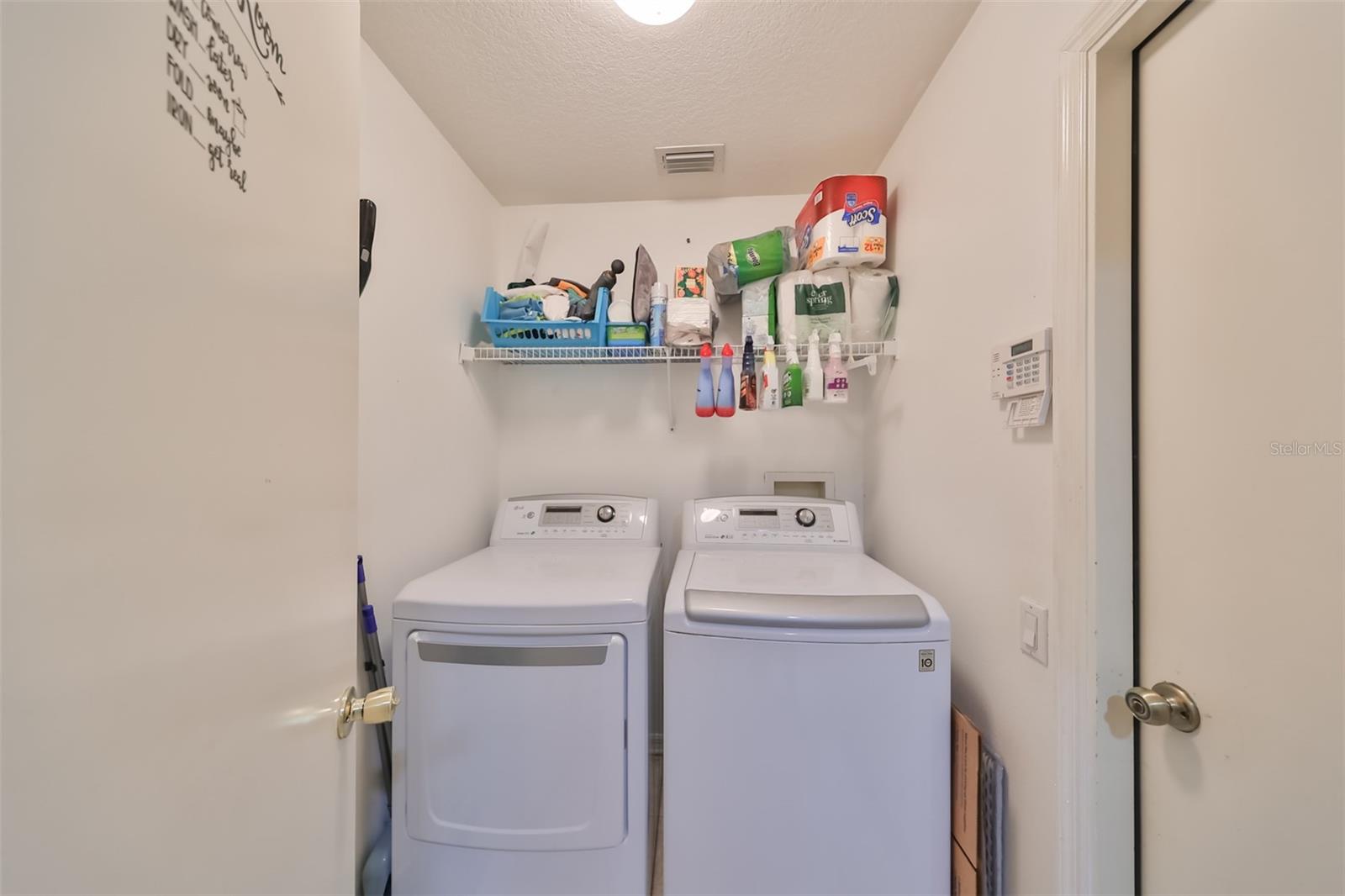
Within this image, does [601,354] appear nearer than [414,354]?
Answer: No

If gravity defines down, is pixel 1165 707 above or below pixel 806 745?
above

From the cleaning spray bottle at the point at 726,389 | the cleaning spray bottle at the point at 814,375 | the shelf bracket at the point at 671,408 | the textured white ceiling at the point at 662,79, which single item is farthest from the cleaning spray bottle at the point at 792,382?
the textured white ceiling at the point at 662,79

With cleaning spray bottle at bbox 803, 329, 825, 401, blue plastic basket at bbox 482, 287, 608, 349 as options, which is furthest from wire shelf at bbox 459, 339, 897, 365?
cleaning spray bottle at bbox 803, 329, 825, 401

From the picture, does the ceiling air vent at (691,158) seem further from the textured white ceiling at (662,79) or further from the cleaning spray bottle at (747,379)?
the cleaning spray bottle at (747,379)

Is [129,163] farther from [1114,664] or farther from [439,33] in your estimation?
[1114,664]

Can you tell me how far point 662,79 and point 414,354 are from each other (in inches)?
43.8

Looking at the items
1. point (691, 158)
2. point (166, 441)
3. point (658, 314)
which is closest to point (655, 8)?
point (691, 158)

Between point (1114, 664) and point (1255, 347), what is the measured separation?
A: 56 cm

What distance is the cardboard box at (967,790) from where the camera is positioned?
0.99 meters

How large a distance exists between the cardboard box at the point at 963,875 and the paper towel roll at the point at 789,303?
1427mm

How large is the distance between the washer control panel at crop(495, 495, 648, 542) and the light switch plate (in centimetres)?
107

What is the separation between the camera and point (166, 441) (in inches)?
13.5

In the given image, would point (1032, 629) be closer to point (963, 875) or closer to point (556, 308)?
point (963, 875)

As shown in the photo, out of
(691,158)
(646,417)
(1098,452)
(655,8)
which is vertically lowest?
(1098,452)
